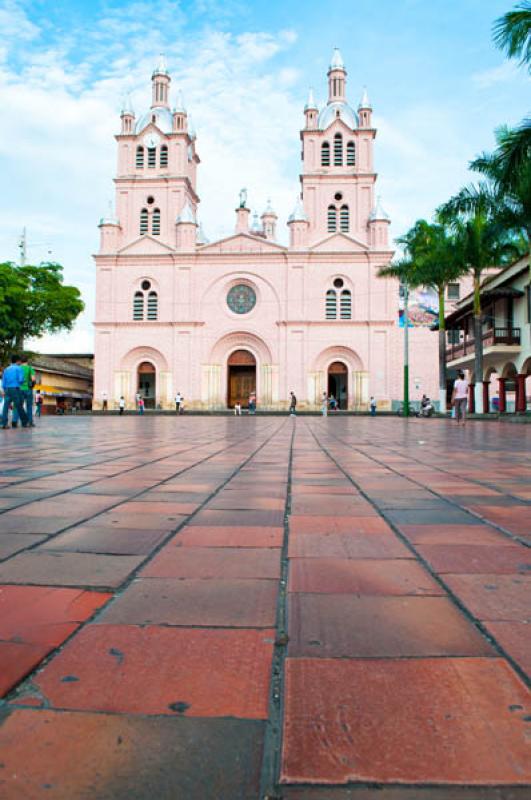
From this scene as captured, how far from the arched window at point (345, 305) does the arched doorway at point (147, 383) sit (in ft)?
42.3

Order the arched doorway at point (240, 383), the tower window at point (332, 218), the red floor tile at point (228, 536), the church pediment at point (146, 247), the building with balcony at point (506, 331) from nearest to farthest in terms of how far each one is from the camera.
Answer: the red floor tile at point (228, 536)
the building with balcony at point (506, 331)
the church pediment at point (146, 247)
the tower window at point (332, 218)
the arched doorway at point (240, 383)

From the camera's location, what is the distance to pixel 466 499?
3.49 m

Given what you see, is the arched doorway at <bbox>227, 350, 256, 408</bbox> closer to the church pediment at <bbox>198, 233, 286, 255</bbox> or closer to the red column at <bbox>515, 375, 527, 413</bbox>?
the church pediment at <bbox>198, 233, 286, 255</bbox>

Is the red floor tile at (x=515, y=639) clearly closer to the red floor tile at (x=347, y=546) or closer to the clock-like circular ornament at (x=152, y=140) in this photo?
the red floor tile at (x=347, y=546)

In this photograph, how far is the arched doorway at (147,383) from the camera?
39.0 meters

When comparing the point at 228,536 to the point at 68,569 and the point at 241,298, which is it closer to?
the point at 68,569

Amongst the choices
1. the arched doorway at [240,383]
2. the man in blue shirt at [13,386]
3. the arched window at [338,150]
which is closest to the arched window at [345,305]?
the arched doorway at [240,383]

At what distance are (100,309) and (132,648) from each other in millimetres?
39232

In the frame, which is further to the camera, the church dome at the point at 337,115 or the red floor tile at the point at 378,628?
the church dome at the point at 337,115

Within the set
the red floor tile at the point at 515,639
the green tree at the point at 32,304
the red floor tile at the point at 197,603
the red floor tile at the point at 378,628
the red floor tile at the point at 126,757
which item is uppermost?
the green tree at the point at 32,304

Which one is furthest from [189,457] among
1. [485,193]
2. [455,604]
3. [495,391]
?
[495,391]

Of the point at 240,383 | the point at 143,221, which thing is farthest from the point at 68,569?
the point at 143,221

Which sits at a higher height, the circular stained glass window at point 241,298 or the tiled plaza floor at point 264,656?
the circular stained glass window at point 241,298

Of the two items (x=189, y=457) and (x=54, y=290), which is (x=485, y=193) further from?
(x=54, y=290)
